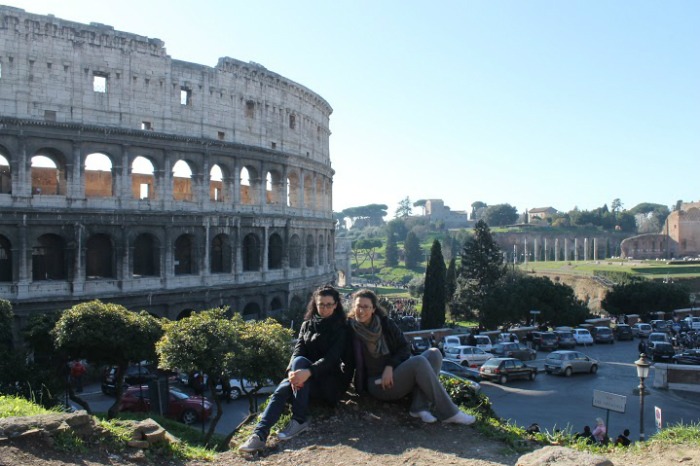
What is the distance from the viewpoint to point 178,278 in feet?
88.3

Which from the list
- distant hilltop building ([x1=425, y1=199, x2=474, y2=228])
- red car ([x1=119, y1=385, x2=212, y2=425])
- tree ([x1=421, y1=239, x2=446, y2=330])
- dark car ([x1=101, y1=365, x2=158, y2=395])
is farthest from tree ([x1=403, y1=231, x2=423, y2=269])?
red car ([x1=119, y1=385, x2=212, y2=425])

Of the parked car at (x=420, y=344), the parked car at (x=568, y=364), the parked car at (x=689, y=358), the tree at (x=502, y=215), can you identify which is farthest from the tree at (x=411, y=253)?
the parked car at (x=568, y=364)

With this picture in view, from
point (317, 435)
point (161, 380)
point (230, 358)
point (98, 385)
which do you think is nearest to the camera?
point (317, 435)

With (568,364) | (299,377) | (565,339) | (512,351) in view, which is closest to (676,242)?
(565,339)

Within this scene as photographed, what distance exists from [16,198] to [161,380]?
11.2 metres

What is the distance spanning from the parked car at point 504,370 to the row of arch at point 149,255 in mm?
12542

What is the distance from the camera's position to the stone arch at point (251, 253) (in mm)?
31109

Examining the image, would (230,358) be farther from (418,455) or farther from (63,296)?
(63,296)

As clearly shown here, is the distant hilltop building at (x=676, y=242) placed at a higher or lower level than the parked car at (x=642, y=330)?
higher

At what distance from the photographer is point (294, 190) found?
34.7 metres

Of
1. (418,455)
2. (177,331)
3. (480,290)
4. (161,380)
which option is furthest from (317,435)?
(480,290)

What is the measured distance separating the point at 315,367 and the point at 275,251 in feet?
86.9

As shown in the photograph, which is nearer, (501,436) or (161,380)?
(501,436)

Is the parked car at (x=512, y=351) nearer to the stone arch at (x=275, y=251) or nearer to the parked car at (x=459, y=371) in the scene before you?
the parked car at (x=459, y=371)
